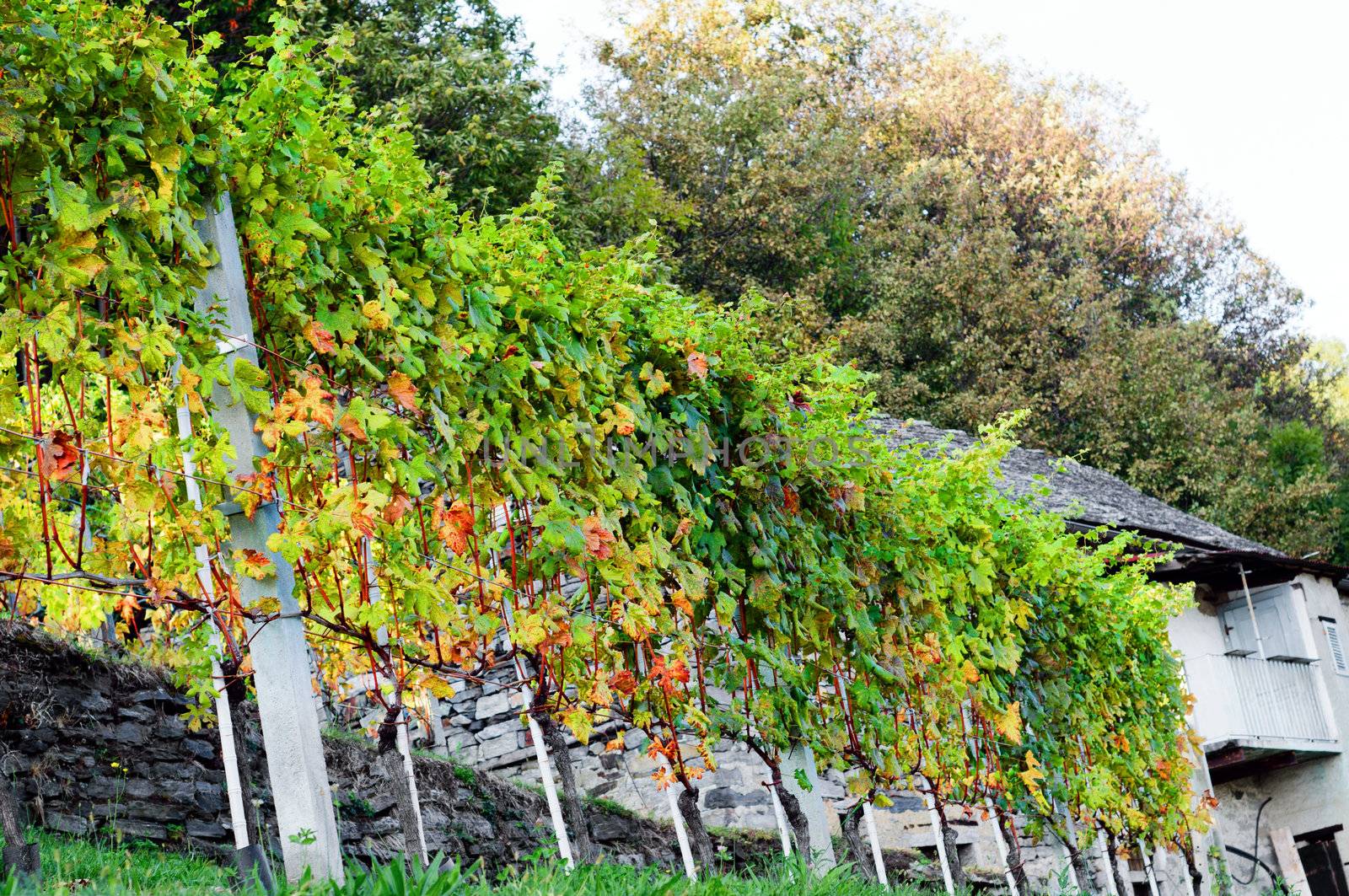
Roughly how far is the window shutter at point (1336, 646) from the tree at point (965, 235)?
633cm

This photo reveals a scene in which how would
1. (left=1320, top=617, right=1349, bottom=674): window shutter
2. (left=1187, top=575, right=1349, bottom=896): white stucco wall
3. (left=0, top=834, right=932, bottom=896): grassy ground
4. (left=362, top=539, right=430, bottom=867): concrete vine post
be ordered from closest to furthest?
(left=0, top=834, right=932, bottom=896): grassy ground → (left=362, top=539, right=430, bottom=867): concrete vine post → (left=1187, top=575, right=1349, bottom=896): white stucco wall → (left=1320, top=617, right=1349, bottom=674): window shutter

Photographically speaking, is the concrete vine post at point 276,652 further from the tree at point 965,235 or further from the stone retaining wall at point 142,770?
the tree at point 965,235

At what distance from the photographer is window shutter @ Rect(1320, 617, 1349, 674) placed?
1928 cm

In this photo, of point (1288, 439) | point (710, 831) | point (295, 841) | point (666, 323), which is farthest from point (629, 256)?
point (1288, 439)

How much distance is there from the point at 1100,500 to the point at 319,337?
16308 mm

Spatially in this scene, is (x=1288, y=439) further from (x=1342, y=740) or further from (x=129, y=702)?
(x=129, y=702)

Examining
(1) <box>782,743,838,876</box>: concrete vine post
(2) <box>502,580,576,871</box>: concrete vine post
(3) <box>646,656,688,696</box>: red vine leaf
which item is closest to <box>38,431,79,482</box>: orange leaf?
(2) <box>502,580,576,871</box>: concrete vine post

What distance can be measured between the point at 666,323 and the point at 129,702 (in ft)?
10.5

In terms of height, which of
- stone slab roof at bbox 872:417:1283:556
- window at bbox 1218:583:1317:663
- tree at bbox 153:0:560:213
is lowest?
window at bbox 1218:583:1317:663

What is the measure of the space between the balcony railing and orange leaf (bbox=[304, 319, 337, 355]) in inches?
555

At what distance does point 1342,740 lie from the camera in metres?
18.1

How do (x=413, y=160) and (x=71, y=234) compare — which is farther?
(x=413, y=160)

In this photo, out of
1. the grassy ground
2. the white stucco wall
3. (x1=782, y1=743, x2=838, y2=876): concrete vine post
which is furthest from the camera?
the white stucco wall

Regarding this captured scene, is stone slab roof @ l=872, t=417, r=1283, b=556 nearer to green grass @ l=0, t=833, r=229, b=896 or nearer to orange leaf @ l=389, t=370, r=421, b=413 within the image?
green grass @ l=0, t=833, r=229, b=896
